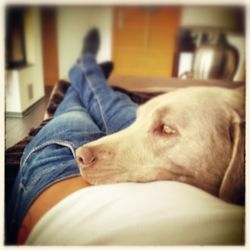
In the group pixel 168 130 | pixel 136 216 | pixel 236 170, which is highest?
pixel 168 130

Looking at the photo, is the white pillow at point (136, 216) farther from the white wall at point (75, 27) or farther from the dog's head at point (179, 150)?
the white wall at point (75, 27)

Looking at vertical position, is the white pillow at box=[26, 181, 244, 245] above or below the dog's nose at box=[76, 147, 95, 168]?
below

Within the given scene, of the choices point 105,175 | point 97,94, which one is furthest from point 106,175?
point 97,94

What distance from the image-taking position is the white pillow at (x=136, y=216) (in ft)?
2.40

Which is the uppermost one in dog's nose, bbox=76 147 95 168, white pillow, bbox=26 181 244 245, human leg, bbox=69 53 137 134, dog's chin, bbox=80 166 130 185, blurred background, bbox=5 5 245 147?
blurred background, bbox=5 5 245 147

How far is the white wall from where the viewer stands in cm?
89

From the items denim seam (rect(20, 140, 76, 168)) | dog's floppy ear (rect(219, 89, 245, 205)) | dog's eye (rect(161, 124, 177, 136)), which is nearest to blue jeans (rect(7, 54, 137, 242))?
denim seam (rect(20, 140, 76, 168))

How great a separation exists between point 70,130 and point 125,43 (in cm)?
32

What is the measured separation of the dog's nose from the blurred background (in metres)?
0.23

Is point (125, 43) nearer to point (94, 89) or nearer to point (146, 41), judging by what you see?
point (146, 41)

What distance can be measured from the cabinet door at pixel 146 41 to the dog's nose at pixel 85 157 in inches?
11.0

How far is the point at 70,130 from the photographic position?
0.83m

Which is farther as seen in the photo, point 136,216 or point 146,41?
point 146,41

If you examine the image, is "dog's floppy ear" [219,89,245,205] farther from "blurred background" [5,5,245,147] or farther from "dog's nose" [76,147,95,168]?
"dog's nose" [76,147,95,168]
